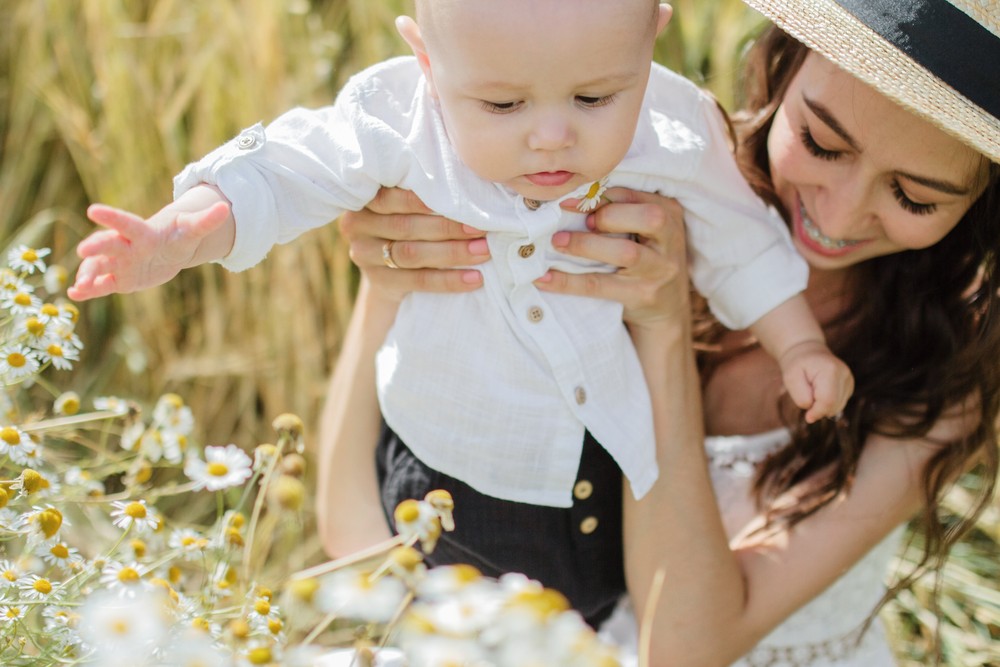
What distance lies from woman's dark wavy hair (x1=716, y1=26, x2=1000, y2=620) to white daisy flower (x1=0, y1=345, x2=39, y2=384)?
1216mm

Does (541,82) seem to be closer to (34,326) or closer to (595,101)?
(595,101)

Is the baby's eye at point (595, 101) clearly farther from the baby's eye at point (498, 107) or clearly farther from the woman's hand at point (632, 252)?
the woman's hand at point (632, 252)

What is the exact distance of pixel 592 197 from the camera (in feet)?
5.02

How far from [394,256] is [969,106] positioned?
0.86 m

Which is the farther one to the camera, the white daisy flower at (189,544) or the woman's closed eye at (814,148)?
the woman's closed eye at (814,148)

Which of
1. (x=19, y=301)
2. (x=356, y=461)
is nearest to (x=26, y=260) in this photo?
(x=19, y=301)

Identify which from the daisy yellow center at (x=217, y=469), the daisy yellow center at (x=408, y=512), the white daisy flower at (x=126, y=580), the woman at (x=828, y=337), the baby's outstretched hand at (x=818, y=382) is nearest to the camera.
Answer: the daisy yellow center at (x=408, y=512)

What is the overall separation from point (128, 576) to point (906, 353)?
1411mm

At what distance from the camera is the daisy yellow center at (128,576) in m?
1.02

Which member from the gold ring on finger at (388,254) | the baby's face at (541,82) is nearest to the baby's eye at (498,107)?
the baby's face at (541,82)

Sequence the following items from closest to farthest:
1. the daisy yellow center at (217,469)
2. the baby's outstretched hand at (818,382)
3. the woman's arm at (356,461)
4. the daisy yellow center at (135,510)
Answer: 1. the daisy yellow center at (135,510)
2. the daisy yellow center at (217,469)
3. the baby's outstretched hand at (818,382)
4. the woman's arm at (356,461)

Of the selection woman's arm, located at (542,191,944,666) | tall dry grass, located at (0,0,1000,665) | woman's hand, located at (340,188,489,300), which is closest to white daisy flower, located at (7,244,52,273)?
woman's hand, located at (340,188,489,300)

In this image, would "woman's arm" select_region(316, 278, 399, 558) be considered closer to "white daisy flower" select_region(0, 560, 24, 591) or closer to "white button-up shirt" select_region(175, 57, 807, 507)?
"white button-up shirt" select_region(175, 57, 807, 507)

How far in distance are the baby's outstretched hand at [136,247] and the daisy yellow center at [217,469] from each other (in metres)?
0.23
